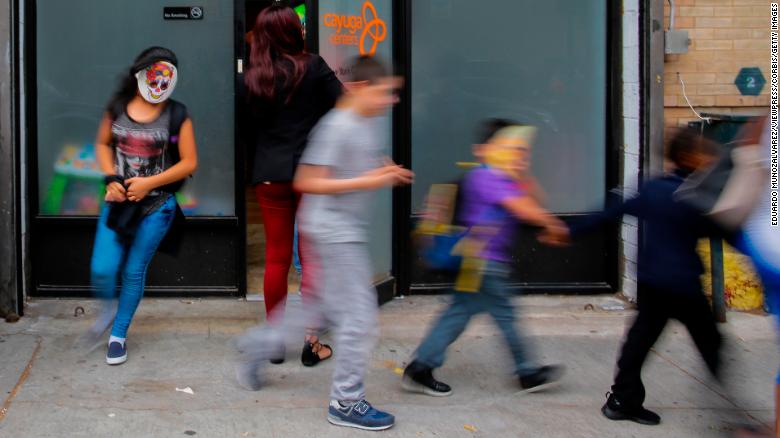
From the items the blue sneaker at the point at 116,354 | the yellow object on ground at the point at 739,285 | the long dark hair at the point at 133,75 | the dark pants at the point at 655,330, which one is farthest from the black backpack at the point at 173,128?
the yellow object on ground at the point at 739,285

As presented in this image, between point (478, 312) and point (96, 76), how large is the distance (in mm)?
3063

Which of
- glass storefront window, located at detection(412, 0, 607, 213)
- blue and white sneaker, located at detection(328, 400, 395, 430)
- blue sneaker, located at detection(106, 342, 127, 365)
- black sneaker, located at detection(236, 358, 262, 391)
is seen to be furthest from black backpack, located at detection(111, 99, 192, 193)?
glass storefront window, located at detection(412, 0, 607, 213)

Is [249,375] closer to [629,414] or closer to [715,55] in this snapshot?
[629,414]

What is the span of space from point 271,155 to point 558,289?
257 centimetres

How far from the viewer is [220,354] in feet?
17.9

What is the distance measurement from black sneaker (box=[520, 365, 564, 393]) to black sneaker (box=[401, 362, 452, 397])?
369 mm

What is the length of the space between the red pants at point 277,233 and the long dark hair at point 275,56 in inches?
19.0

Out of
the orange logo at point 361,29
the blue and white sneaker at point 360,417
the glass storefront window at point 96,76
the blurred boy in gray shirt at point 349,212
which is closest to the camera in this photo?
the blurred boy in gray shirt at point 349,212

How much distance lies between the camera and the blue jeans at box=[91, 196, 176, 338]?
5133 mm

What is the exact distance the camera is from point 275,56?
5059 mm

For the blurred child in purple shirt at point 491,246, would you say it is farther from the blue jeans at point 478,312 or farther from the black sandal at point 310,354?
the black sandal at point 310,354

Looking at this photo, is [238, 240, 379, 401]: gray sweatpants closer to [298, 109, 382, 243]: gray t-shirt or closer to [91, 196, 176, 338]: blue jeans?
[298, 109, 382, 243]: gray t-shirt

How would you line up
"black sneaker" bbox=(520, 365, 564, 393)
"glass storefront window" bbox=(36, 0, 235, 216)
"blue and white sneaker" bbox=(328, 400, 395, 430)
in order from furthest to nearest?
"glass storefront window" bbox=(36, 0, 235, 216) < "black sneaker" bbox=(520, 365, 564, 393) < "blue and white sneaker" bbox=(328, 400, 395, 430)

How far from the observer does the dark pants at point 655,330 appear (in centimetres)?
428
